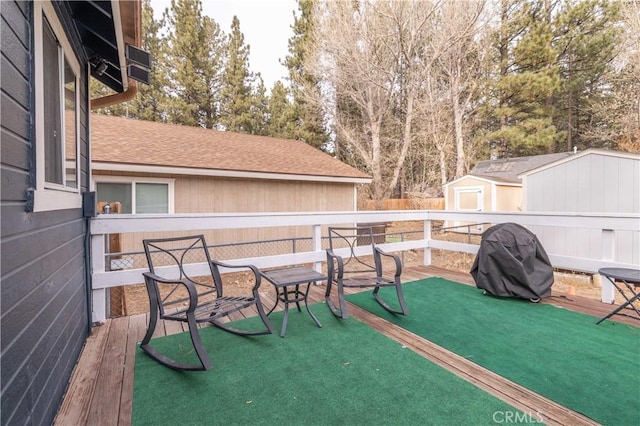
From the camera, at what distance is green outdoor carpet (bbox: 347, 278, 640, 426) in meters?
1.82

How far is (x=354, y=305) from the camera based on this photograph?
11.1ft

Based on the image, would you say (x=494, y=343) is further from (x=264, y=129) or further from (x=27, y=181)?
(x=264, y=129)

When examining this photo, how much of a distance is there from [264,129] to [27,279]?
1652cm

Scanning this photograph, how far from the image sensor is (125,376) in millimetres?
2053

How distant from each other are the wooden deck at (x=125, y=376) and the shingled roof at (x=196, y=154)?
364 centimetres

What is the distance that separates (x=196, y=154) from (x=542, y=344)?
22.0ft

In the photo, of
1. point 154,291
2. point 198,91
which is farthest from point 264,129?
point 154,291

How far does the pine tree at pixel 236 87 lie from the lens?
51.0 feet

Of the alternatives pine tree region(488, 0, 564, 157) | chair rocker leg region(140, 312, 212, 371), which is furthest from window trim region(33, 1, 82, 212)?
pine tree region(488, 0, 564, 157)

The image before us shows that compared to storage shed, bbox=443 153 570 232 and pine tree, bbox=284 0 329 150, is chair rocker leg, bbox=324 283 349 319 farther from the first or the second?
pine tree, bbox=284 0 329 150

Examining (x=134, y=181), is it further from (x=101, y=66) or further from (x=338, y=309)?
(x=338, y=309)

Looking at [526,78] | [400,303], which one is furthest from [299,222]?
[526,78]

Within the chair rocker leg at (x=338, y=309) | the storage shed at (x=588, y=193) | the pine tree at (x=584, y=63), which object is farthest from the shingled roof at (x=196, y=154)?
the pine tree at (x=584, y=63)

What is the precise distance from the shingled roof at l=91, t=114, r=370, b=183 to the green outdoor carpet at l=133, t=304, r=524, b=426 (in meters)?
4.25
